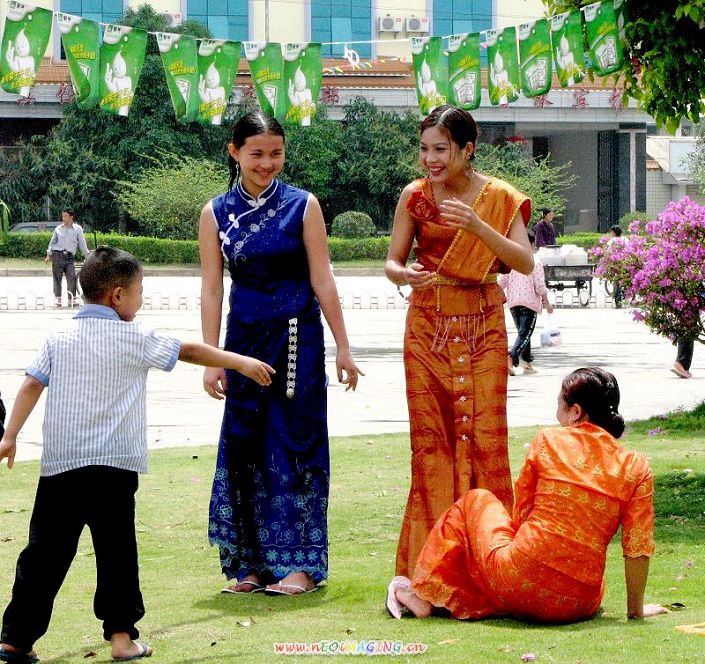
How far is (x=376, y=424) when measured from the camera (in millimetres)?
11367

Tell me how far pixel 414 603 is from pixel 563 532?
0.64m

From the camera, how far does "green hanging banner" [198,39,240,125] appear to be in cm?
1648

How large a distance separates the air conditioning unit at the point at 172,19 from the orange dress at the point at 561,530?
50868 millimetres

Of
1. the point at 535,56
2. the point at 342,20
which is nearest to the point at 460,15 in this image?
the point at 342,20

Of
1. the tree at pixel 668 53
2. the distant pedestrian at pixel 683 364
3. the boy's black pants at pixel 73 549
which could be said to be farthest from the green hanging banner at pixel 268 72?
the boy's black pants at pixel 73 549

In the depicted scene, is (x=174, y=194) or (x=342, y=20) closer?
(x=174, y=194)

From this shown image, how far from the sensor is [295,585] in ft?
18.4

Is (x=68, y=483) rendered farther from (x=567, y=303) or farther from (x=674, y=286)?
(x=567, y=303)

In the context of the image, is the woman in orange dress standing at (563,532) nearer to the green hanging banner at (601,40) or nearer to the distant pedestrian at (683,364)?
the green hanging banner at (601,40)

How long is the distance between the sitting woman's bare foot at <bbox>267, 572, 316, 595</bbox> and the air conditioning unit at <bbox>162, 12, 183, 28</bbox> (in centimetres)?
5016

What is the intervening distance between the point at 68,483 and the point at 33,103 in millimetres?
51675

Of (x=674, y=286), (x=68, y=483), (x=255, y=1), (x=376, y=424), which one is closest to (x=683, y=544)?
(x=68, y=483)

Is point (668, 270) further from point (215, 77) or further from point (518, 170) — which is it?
point (518, 170)

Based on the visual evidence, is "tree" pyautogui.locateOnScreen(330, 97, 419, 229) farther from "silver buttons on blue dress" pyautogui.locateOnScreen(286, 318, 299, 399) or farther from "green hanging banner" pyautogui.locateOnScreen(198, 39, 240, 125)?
"silver buttons on blue dress" pyautogui.locateOnScreen(286, 318, 299, 399)
